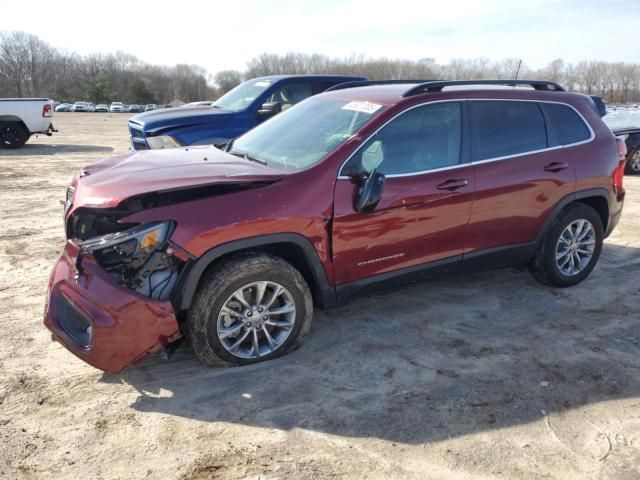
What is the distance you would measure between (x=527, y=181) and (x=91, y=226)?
11.0 feet

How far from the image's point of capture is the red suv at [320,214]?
10.3ft

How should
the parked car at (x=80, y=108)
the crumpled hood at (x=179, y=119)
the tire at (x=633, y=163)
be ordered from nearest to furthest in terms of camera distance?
the crumpled hood at (x=179, y=119) → the tire at (x=633, y=163) → the parked car at (x=80, y=108)

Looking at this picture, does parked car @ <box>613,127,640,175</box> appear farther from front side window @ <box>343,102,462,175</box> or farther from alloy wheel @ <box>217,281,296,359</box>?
alloy wheel @ <box>217,281,296,359</box>

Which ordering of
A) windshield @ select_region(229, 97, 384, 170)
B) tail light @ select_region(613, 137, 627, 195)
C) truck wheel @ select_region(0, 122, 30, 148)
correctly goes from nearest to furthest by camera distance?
windshield @ select_region(229, 97, 384, 170) < tail light @ select_region(613, 137, 627, 195) < truck wheel @ select_region(0, 122, 30, 148)

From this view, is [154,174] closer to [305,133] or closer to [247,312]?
[247,312]

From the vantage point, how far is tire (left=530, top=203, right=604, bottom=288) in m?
4.75

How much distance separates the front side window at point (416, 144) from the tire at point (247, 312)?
868 mm

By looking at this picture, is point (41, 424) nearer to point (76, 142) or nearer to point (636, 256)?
point (636, 256)

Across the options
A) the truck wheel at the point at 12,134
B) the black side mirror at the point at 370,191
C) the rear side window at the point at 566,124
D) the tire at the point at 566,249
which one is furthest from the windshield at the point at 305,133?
the truck wheel at the point at 12,134

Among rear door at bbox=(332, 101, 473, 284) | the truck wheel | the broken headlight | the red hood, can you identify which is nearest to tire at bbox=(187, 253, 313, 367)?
the broken headlight

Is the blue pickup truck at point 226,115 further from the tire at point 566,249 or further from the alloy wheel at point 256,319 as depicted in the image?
the alloy wheel at point 256,319

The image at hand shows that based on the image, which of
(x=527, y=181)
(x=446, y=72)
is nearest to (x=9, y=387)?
(x=527, y=181)

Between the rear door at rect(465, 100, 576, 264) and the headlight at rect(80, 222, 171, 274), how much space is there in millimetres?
2406

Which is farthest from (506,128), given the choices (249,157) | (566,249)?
(249,157)
